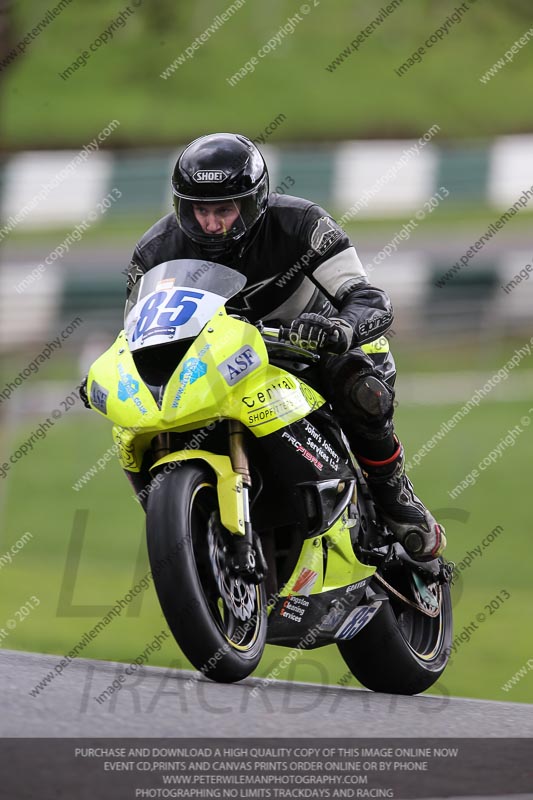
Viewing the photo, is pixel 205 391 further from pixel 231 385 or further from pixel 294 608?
pixel 294 608

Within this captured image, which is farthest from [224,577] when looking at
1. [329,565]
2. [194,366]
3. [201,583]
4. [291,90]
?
[291,90]

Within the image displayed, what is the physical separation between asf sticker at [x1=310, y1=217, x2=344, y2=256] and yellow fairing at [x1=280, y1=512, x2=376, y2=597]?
1.02 meters

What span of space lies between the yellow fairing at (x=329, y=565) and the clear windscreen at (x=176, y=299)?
0.95 meters

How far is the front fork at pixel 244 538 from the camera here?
14.5ft

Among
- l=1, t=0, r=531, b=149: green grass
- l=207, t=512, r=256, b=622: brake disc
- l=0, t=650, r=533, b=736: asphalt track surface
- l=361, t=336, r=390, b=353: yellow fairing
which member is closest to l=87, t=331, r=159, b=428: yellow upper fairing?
l=207, t=512, r=256, b=622: brake disc

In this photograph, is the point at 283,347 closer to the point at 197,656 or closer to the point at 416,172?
the point at 197,656

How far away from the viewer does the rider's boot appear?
17.3 feet

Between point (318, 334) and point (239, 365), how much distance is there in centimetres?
30

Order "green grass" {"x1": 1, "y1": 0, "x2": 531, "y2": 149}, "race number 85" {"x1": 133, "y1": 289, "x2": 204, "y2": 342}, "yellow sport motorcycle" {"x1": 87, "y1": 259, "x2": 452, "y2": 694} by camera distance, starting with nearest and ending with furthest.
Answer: "yellow sport motorcycle" {"x1": 87, "y1": 259, "x2": 452, "y2": 694}, "race number 85" {"x1": 133, "y1": 289, "x2": 204, "y2": 342}, "green grass" {"x1": 1, "y1": 0, "x2": 531, "y2": 149}

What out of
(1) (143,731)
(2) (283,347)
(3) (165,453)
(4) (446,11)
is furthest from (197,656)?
(4) (446,11)

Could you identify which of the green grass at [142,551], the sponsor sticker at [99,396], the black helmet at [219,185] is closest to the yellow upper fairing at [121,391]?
the sponsor sticker at [99,396]

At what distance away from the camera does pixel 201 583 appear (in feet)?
14.2

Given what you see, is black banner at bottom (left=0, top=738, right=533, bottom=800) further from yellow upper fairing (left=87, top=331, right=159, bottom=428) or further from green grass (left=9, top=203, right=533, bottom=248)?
green grass (left=9, top=203, right=533, bottom=248)

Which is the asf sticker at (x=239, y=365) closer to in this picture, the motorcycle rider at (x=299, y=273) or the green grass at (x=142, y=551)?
the motorcycle rider at (x=299, y=273)
